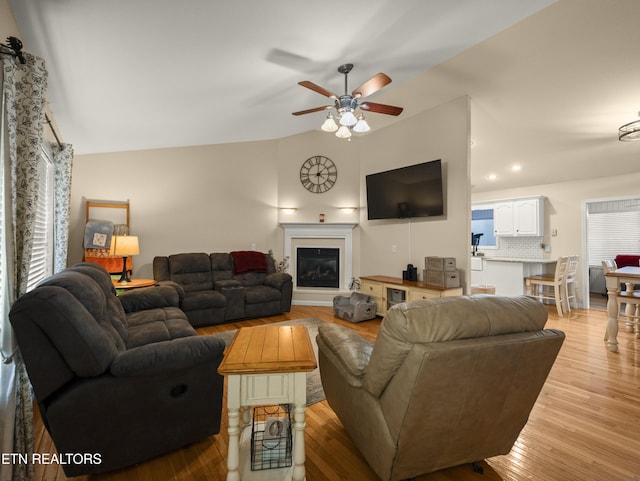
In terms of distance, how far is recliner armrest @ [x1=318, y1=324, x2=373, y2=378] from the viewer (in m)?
1.55

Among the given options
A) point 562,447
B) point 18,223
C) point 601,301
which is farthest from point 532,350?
point 601,301

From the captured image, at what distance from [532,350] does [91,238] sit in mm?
5280

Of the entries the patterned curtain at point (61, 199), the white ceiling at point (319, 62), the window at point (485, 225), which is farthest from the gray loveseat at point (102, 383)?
the window at point (485, 225)

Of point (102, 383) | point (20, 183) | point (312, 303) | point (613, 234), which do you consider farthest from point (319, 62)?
point (613, 234)

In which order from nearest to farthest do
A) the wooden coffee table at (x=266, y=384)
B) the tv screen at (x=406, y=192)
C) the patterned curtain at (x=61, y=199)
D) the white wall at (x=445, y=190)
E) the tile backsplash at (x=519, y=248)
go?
the wooden coffee table at (x=266, y=384) < the patterned curtain at (x=61, y=199) < the white wall at (x=445, y=190) < the tv screen at (x=406, y=192) < the tile backsplash at (x=519, y=248)

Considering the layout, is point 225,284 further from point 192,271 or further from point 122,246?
point 122,246

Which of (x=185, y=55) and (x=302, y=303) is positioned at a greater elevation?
(x=185, y=55)

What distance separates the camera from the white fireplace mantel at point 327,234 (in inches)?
221

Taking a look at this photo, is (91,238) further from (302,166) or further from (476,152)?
(476,152)

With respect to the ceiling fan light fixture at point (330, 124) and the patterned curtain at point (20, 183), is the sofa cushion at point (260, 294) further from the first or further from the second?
the patterned curtain at point (20, 183)

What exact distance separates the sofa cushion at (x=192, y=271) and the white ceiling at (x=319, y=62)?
1.85m

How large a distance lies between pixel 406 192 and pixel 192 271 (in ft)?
11.6

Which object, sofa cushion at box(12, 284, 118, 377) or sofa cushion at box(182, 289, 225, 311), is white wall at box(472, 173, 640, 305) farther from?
sofa cushion at box(12, 284, 118, 377)

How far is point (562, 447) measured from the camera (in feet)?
5.99
